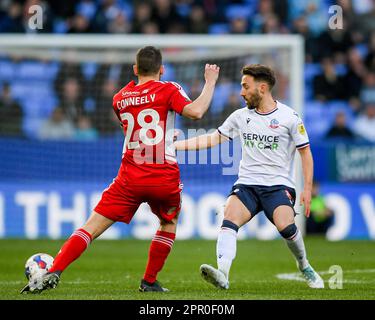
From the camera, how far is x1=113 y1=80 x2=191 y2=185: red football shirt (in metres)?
8.57

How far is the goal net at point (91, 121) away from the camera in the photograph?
684 inches

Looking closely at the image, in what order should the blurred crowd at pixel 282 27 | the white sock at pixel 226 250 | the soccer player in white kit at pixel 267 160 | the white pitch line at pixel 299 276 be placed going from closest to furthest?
the white sock at pixel 226 250 < the soccer player in white kit at pixel 267 160 < the white pitch line at pixel 299 276 < the blurred crowd at pixel 282 27

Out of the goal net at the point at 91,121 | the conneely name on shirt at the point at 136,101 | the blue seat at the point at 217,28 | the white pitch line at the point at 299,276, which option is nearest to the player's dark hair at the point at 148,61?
the conneely name on shirt at the point at 136,101

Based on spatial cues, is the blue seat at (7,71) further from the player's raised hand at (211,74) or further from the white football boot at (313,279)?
the player's raised hand at (211,74)

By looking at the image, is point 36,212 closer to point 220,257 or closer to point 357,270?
point 357,270

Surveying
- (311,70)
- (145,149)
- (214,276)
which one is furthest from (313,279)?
(311,70)

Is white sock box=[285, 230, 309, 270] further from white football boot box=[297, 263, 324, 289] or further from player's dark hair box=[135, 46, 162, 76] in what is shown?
player's dark hair box=[135, 46, 162, 76]

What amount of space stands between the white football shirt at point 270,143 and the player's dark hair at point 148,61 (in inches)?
45.1

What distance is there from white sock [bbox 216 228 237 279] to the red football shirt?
741mm

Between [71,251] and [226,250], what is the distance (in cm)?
139

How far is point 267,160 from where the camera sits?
30.4 feet

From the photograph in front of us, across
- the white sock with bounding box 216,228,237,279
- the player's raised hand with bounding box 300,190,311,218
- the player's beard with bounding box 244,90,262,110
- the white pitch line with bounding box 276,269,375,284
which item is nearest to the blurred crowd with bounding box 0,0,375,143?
the white pitch line with bounding box 276,269,375,284

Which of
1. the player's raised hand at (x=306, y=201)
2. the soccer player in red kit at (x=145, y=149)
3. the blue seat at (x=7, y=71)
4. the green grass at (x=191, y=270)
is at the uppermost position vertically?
the blue seat at (x=7, y=71)

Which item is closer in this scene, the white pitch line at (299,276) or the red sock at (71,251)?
the red sock at (71,251)
